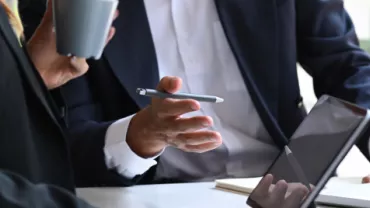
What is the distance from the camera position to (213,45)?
3.69 feet

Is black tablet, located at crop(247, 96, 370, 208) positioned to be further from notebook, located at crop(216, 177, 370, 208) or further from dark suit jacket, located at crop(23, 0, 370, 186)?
dark suit jacket, located at crop(23, 0, 370, 186)

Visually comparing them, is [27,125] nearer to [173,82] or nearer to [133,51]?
[173,82]

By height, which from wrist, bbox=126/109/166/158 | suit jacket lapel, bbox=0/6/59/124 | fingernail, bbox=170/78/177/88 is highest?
suit jacket lapel, bbox=0/6/59/124

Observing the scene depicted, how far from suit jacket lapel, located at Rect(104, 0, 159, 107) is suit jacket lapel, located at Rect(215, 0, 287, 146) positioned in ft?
0.50

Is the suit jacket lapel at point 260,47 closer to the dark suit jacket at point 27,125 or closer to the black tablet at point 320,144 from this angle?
the black tablet at point 320,144

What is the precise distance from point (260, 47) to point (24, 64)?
557mm

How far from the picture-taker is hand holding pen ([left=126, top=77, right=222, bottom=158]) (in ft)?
2.53

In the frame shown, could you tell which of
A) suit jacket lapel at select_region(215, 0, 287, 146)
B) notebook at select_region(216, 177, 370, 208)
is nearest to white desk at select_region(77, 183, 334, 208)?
notebook at select_region(216, 177, 370, 208)

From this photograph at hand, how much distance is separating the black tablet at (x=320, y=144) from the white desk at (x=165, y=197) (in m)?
0.09

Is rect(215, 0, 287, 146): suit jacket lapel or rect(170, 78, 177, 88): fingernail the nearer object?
rect(170, 78, 177, 88): fingernail

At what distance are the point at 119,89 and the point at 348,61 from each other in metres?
0.45

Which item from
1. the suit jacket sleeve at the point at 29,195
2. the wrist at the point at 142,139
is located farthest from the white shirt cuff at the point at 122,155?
the suit jacket sleeve at the point at 29,195

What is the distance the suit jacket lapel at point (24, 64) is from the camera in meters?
0.63

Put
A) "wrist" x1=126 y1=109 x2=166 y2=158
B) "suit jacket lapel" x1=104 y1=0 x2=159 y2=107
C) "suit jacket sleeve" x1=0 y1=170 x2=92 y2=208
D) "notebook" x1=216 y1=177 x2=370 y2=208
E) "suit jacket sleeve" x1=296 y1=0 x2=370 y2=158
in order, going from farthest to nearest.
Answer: "suit jacket sleeve" x1=296 y1=0 x2=370 y2=158, "suit jacket lapel" x1=104 y1=0 x2=159 y2=107, "wrist" x1=126 y1=109 x2=166 y2=158, "notebook" x1=216 y1=177 x2=370 y2=208, "suit jacket sleeve" x1=0 y1=170 x2=92 y2=208
